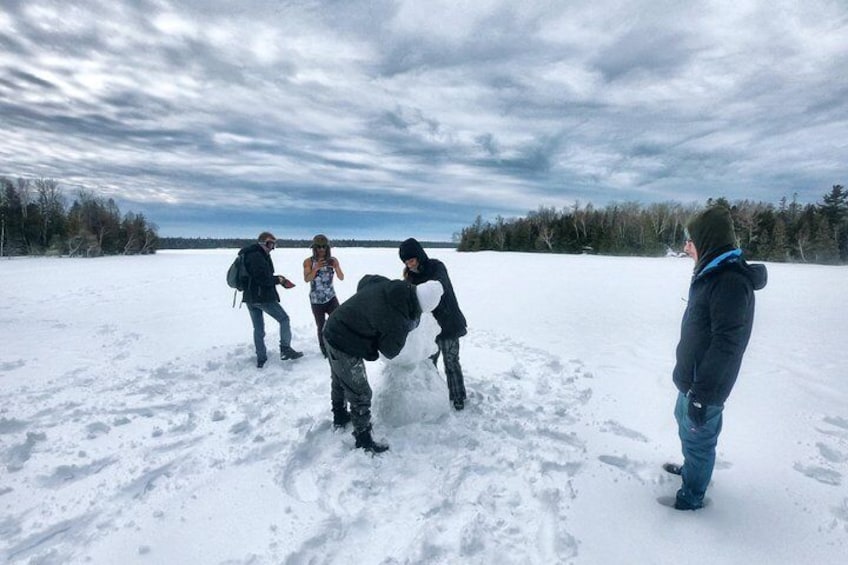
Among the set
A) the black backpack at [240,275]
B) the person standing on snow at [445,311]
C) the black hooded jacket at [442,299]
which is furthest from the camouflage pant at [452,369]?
the black backpack at [240,275]

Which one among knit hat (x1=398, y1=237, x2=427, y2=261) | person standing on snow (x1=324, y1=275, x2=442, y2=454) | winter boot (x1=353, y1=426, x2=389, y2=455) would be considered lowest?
winter boot (x1=353, y1=426, x2=389, y2=455)

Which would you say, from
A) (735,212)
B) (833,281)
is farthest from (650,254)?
(833,281)

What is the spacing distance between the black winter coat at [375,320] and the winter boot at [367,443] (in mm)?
849

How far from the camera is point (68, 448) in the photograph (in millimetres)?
4301

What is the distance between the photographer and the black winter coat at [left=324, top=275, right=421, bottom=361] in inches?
154

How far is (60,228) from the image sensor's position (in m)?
58.3

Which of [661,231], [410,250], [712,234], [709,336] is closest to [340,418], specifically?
[410,250]

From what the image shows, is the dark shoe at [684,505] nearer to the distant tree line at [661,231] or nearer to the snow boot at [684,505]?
the snow boot at [684,505]

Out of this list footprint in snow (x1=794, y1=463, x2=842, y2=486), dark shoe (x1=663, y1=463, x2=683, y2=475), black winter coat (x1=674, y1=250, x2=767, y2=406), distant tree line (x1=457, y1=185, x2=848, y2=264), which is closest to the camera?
black winter coat (x1=674, y1=250, x2=767, y2=406)

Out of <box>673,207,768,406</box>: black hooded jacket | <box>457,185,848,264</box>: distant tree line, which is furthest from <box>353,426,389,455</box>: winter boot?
<box>457,185,848,264</box>: distant tree line

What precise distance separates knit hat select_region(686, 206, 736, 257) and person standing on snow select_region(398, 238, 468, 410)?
2.63 meters

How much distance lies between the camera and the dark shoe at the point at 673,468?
3877 millimetres

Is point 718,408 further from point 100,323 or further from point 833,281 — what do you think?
point 833,281

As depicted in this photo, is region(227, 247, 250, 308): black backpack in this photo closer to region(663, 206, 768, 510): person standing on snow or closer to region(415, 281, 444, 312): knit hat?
region(415, 281, 444, 312): knit hat
